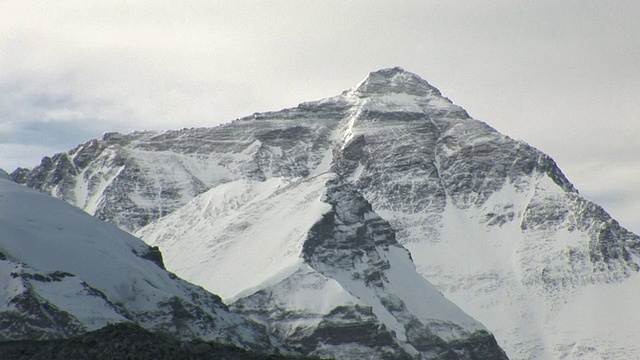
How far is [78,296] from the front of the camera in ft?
605

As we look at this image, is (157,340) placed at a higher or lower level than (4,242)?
lower

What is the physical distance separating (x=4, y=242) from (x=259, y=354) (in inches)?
4050

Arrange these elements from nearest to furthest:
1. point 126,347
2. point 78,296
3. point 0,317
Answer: point 126,347, point 0,317, point 78,296

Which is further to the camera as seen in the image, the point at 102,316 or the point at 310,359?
the point at 102,316

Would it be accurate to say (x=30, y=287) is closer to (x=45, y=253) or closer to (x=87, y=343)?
(x=45, y=253)

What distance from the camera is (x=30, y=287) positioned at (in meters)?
179

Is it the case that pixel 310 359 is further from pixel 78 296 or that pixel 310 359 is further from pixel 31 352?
pixel 78 296

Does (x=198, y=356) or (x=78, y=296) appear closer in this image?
(x=198, y=356)

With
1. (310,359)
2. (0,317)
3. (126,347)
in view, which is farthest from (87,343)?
(0,317)

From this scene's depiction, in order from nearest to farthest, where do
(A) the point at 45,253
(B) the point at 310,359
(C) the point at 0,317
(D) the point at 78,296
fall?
(B) the point at 310,359 < (C) the point at 0,317 < (D) the point at 78,296 < (A) the point at 45,253

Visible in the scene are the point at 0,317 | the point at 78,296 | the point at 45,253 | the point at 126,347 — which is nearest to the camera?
the point at 126,347

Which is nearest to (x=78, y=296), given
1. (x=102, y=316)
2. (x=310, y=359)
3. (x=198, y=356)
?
(x=102, y=316)

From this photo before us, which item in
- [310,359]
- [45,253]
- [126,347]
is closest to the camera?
[126,347]

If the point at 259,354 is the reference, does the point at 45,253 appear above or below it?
above
